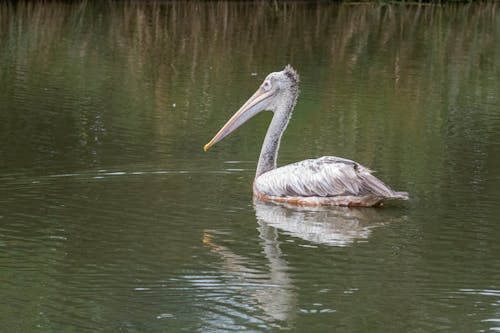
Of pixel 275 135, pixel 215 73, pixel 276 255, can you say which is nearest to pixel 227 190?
pixel 275 135

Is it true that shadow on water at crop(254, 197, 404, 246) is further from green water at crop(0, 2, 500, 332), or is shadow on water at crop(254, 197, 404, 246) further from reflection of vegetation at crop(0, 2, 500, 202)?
reflection of vegetation at crop(0, 2, 500, 202)

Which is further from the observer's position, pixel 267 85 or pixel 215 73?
pixel 215 73

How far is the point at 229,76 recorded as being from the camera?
15164 millimetres

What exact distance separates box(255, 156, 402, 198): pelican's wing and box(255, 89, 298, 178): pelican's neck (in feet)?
1.33

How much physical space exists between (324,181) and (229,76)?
23.4 ft

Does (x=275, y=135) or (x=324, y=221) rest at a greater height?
(x=275, y=135)

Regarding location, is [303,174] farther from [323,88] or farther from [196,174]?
[323,88]

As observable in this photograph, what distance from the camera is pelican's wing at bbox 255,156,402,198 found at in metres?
8.04

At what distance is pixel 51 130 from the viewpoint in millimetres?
11141

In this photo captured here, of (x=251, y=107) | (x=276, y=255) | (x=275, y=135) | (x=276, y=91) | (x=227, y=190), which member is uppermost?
(x=276, y=91)

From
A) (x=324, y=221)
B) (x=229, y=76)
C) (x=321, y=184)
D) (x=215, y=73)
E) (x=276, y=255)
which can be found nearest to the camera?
(x=276, y=255)

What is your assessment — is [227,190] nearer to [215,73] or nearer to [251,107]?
[251,107]

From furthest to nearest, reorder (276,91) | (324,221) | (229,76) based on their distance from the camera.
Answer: (229,76)
(276,91)
(324,221)

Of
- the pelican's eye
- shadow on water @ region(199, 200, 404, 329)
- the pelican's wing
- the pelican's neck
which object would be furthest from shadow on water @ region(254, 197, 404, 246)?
the pelican's eye
